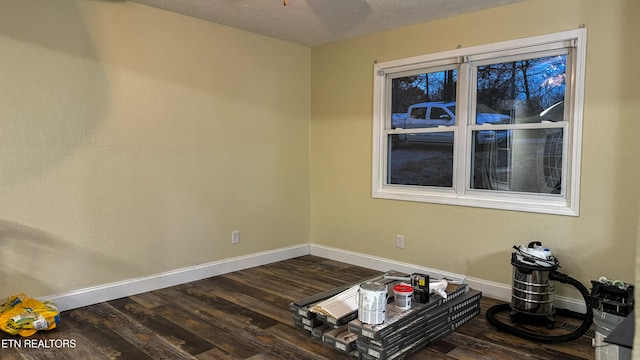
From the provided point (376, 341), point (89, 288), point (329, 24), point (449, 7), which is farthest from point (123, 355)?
point (449, 7)

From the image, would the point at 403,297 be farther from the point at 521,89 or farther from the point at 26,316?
the point at 26,316

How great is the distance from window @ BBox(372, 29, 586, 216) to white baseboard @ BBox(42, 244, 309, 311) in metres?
1.39

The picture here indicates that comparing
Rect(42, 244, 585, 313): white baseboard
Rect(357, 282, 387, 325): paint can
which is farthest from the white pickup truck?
Rect(357, 282, 387, 325): paint can

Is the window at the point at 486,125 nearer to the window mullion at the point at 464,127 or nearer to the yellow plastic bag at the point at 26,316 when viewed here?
the window mullion at the point at 464,127

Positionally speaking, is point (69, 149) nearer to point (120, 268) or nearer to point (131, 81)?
point (131, 81)

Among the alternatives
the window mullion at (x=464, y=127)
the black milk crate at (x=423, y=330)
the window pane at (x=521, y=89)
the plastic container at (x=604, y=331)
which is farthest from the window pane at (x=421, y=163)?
the plastic container at (x=604, y=331)

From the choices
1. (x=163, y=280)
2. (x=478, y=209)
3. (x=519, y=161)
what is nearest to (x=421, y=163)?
(x=478, y=209)

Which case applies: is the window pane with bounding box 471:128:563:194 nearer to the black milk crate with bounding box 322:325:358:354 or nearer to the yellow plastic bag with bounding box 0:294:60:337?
the black milk crate with bounding box 322:325:358:354

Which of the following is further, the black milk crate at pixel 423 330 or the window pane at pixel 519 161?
the window pane at pixel 519 161

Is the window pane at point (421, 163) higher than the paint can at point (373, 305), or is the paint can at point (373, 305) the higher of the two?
the window pane at point (421, 163)

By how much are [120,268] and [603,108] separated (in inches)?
155

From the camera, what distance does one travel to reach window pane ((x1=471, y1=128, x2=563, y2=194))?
3.38 meters

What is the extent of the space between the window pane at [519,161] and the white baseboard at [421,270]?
703mm

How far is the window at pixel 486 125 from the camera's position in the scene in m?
3.29
